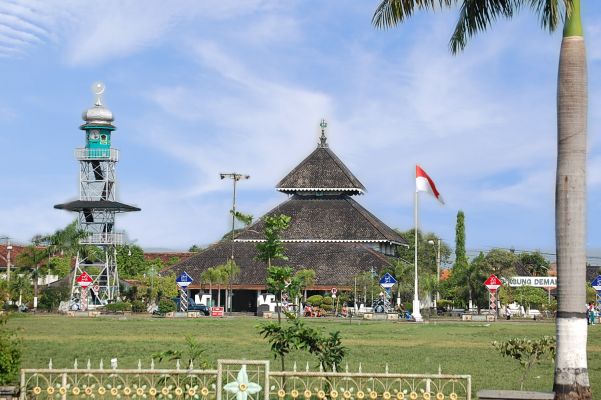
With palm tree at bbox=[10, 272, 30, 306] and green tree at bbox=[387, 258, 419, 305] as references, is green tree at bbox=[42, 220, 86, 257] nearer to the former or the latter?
palm tree at bbox=[10, 272, 30, 306]

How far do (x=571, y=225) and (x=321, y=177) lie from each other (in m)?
88.4

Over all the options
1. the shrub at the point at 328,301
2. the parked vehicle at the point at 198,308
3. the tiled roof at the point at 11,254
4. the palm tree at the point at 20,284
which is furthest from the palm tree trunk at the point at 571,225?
the tiled roof at the point at 11,254

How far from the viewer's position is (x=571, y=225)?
14438 mm

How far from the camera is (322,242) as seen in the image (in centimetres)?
9594

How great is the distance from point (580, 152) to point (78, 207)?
7982 cm

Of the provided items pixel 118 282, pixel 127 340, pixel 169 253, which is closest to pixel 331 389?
pixel 127 340

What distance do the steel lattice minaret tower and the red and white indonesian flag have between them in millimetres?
37300

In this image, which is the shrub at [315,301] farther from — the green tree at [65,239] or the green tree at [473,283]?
the green tree at [65,239]

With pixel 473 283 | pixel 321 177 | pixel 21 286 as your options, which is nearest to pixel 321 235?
pixel 321 177

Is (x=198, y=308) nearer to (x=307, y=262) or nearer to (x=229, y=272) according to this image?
(x=229, y=272)

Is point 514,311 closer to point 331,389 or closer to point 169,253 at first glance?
point 169,253

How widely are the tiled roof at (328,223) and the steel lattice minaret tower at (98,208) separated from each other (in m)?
13.0

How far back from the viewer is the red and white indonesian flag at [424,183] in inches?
2301

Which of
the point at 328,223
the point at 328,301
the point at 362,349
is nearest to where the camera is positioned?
the point at 362,349
